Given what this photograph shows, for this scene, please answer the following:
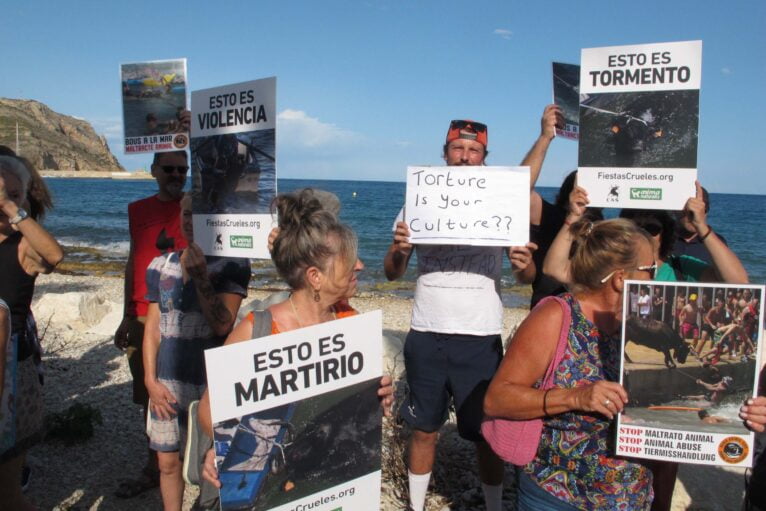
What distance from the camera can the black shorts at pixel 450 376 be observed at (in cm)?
360

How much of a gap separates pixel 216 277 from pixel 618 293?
212cm

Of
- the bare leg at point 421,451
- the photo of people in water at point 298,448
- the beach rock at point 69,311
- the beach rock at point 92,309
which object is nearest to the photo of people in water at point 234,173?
the photo of people in water at point 298,448

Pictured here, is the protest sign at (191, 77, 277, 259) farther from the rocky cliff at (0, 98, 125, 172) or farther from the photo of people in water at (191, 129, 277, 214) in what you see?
the rocky cliff at (0, 98, 125, 172)

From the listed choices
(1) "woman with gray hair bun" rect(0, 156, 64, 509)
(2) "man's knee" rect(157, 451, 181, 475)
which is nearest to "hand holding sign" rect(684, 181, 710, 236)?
(2) "man's knee" rect(157, 451, 181, 475)

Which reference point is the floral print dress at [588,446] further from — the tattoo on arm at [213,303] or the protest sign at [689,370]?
the tattoo on arm at [213,303]

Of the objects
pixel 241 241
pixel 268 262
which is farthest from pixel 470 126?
pixel 268 262

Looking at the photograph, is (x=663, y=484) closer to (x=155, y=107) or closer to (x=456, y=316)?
(x=456, y=316)

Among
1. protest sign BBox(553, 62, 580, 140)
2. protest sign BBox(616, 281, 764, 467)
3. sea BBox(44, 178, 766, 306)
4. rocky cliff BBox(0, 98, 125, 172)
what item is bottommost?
sea BBox(44, 178, 766, 306)

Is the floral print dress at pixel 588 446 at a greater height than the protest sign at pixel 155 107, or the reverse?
the protest sign at pixel 155 107

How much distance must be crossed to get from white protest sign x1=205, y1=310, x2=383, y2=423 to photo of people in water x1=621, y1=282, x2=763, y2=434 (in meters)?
0.92

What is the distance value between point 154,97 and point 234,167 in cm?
127

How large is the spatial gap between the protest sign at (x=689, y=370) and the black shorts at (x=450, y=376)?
1.46 m

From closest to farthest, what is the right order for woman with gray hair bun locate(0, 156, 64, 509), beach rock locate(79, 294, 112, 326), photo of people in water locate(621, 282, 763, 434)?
photo of people in water locate(621, 282, 763, 434) < woman with gray hair bun locate(0, 156, 64, 509) < beach rock locate(79, 294, 112, 326)

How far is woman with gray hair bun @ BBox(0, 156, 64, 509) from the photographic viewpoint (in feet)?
9.38
